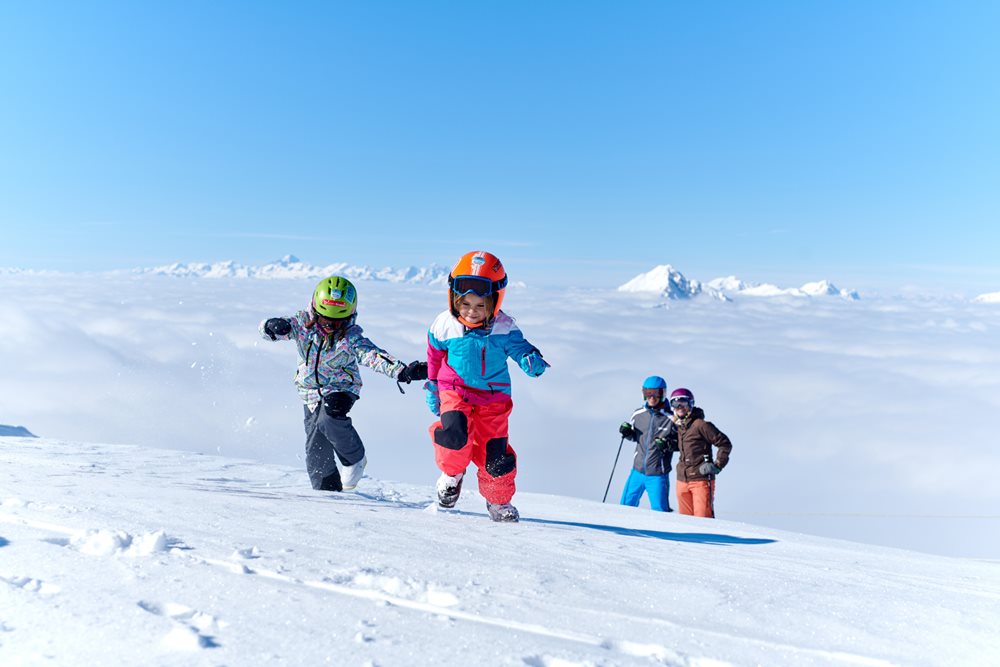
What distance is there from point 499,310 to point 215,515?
2628mm

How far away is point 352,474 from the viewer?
5.90 meters

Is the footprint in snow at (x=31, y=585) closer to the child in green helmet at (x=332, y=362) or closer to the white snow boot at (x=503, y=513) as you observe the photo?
the white snow boot at (x=503, y=513)

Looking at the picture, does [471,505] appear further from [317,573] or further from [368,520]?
[317,573]

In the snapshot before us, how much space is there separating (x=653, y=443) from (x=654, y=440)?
0.05m

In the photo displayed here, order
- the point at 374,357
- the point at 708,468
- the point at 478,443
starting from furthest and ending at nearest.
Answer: the point at 708,468 → the point at 374,357 → the point at 478,443

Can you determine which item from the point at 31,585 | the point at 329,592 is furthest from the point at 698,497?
the point at 31,585

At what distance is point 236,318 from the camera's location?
16712cm

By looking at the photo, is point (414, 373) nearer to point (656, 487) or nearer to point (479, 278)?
point (479, 278)

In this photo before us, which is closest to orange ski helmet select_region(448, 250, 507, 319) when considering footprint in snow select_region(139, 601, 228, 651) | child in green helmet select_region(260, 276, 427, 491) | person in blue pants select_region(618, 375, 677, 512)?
child in green helmet select_region(260, 276, 427, 491)

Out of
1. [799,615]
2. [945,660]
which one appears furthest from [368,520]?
[945,660]

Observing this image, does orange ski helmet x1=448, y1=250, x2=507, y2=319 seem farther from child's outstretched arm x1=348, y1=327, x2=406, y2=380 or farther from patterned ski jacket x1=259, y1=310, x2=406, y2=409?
patterned ski jacket x1=259, y1=310, x2=406, y2=409

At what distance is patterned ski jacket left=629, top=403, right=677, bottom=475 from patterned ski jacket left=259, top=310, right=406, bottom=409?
543 cm

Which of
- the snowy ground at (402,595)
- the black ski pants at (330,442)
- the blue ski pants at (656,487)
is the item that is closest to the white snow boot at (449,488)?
the snowy ground at (402,595)

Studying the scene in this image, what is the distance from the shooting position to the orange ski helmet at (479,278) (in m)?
4.88
